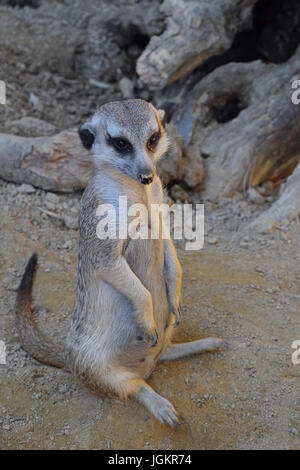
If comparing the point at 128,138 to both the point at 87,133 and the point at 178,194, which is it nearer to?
the point at 87,133

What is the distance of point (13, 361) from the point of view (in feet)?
8.48

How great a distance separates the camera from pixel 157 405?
222 centimetres

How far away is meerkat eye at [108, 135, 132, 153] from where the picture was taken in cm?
213

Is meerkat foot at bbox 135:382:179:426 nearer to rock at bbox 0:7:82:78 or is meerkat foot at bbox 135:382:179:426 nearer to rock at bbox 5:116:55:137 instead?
rock at bbox 5:116:55:137

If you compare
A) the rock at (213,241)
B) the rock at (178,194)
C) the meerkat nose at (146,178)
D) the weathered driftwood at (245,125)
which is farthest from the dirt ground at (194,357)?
the meerkat nose at (146,178)

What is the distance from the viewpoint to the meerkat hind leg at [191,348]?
2.54 meters

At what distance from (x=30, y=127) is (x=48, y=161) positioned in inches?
25.8

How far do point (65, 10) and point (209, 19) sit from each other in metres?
2.16

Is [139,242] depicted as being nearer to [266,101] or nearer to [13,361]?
[13,361]

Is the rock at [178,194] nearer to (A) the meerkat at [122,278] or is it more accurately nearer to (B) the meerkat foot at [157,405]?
(A) the meerkat at [122,278]

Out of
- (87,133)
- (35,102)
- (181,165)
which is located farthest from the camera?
(35,102)

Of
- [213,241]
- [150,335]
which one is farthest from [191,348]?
[213,241]

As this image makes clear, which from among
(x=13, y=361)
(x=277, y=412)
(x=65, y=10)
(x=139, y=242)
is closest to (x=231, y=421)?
(x=277, y=412)

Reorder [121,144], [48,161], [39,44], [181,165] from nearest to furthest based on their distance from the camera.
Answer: [121,144] → [48,161] → [181,165] → [39,44]
